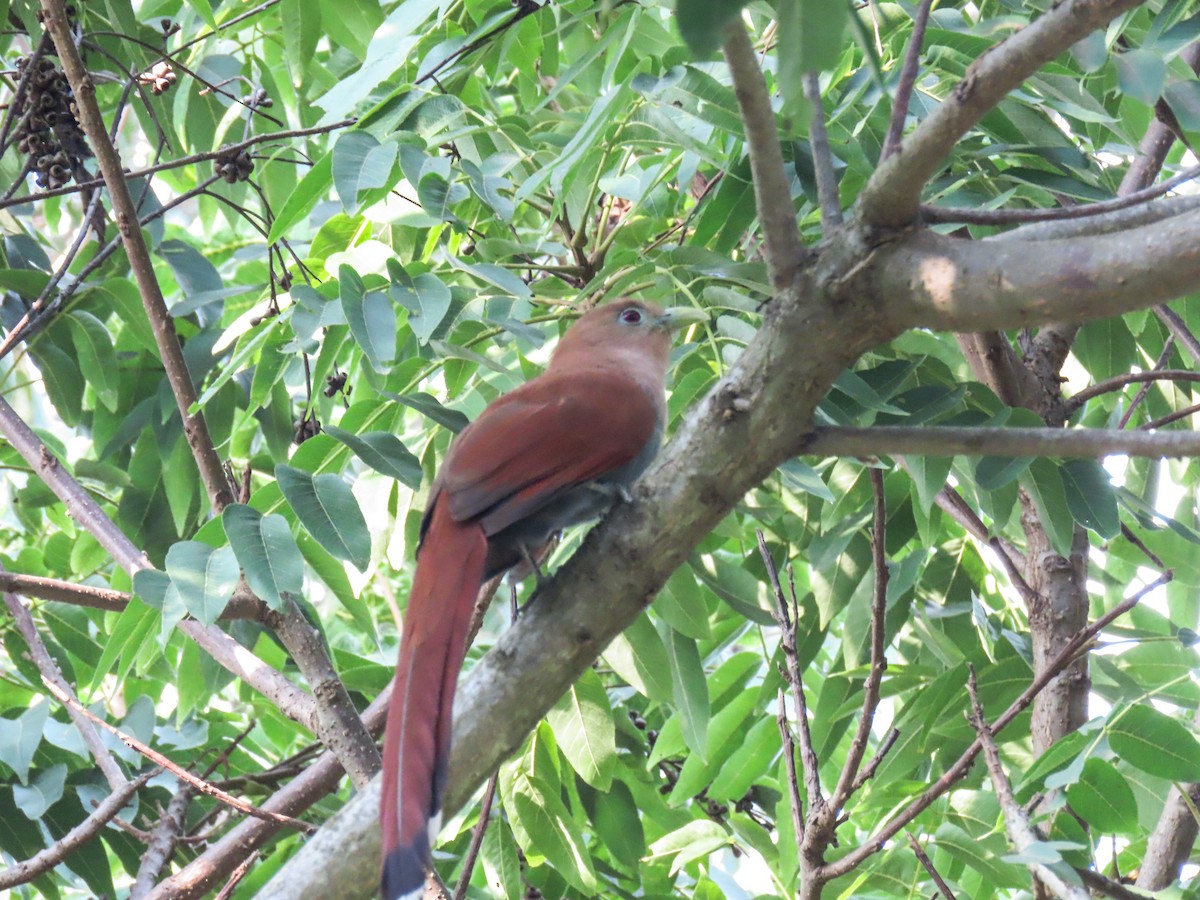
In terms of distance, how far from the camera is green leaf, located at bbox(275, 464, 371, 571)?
2.40 m

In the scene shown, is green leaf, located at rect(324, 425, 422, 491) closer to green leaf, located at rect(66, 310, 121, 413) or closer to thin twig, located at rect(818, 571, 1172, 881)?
thin twig, located at rect(818, 571, 1172, 881)

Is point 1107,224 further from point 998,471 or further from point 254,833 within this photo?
point 254,833

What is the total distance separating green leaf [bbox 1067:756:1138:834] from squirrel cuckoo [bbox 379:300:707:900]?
110 cm

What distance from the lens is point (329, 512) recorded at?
246 centimetres

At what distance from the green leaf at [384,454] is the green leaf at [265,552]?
0.72 feet

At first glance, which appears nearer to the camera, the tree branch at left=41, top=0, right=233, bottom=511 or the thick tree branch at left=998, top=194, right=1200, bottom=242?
the thick tree branch at left=998, top=194, right=1200, bottom=242

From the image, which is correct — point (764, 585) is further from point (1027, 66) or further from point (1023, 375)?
point (1027, 66)

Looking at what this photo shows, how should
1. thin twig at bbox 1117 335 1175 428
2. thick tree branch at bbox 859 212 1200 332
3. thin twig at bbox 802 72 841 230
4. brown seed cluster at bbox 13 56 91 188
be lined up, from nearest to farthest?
thick tree branch at bbox 859 212 1200 332, thin twig at bbox 802 72 841 230, thin twig at bbox 1117 335 1175 428, brown seed cluster at bbox 13 56 91 188

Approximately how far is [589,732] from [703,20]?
7.46ft

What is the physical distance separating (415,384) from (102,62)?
2062 mm

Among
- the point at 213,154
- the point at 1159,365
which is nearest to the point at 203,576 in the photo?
the point at 213,154

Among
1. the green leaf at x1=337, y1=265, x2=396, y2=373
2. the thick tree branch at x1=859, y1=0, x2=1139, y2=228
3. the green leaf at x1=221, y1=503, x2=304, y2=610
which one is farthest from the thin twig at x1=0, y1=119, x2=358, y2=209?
the thick tree branch at x1=859, y1=0, x2=1139, y2=228

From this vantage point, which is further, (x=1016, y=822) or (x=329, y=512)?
(x=329, y=512)

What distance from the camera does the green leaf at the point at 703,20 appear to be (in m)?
1.04
